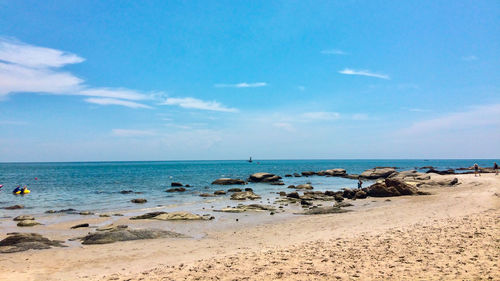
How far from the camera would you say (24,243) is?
1452 cm

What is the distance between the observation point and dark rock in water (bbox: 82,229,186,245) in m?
15.6

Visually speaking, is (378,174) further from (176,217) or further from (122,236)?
(122,236)

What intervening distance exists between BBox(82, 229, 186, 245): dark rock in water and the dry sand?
688 mm

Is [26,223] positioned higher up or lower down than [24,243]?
lower down

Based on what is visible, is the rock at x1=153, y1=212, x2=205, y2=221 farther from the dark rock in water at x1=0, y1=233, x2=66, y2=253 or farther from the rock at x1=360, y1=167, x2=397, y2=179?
the rock at x1=360, y1=167, x2=397, y2=179

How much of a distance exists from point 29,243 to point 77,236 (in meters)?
3.03

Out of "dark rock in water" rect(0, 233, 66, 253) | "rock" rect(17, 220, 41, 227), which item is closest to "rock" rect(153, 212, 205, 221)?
"rock" rect(17, 220, 41, 227)

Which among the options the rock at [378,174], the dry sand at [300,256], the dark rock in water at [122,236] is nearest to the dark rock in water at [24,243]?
the dry sand at [300,256]

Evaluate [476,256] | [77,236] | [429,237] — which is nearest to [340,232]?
[429,237]

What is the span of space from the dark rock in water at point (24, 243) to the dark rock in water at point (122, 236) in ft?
4.45

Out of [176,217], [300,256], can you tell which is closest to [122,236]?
[176,217]

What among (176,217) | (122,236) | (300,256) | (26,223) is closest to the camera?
(300,256)

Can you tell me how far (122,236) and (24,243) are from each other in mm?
4106

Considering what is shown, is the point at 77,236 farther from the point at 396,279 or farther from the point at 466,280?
the point at 466,280
